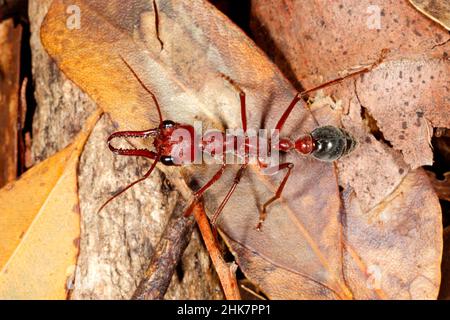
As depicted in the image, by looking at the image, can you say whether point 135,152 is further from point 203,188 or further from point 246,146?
point 246,146

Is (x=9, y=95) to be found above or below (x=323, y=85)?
above

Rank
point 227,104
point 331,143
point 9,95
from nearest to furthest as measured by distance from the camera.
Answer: point 331,143, point 227,104, point 9,95

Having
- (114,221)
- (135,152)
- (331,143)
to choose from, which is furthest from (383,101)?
(114,221)

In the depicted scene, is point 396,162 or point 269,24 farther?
point 269,24

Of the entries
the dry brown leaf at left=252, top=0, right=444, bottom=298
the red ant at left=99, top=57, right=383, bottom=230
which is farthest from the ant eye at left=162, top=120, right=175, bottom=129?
the dry brown leaf at left=252, top=0, right=444, bottom=298

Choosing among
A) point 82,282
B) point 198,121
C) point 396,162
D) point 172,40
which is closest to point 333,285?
point 396,162

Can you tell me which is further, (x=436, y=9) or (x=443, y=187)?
(x=443, y=187)

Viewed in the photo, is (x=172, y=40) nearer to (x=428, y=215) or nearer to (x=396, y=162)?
(x=396, y=162)

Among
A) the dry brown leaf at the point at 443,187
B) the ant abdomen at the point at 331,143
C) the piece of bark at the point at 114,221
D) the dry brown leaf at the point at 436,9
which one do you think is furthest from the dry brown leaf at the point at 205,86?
the dry brown leaf at the point at 436,9
